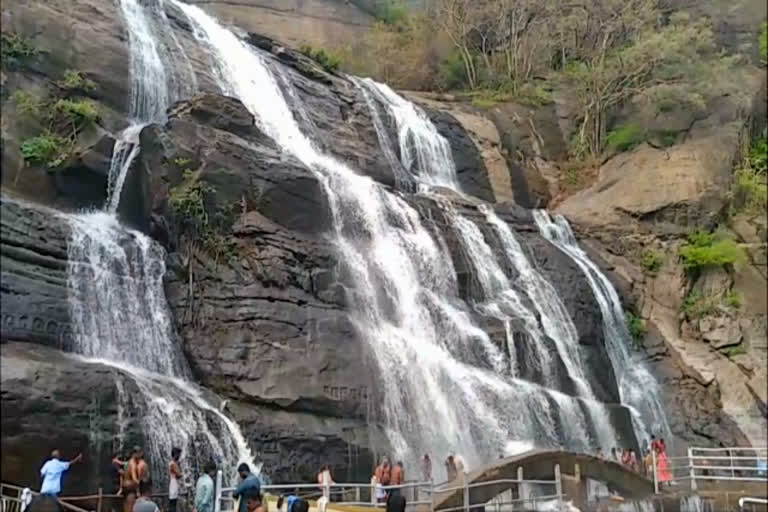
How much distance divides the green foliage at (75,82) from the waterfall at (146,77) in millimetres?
1428

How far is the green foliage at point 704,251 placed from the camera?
2868 cm

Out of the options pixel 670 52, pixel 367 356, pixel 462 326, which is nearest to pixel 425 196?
pixel 462 326

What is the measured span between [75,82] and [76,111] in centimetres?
153

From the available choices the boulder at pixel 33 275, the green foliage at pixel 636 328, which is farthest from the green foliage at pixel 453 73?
the boulder at pixel 33 275

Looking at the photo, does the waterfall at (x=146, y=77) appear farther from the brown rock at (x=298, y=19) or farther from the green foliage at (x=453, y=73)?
the green foliage at (x=453, y=73)

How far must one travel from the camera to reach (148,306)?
19.1 metres

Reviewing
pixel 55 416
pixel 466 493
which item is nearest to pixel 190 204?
pixel 55 416

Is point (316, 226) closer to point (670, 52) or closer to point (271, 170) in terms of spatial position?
point (271, 170)

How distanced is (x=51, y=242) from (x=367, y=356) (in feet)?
23.9

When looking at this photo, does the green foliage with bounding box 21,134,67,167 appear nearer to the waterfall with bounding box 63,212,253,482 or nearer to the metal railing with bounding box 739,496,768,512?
the waterfall with bounding box 63,212,253,482

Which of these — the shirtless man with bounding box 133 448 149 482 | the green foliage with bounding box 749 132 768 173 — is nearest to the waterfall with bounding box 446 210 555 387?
the green foliage with bounding box 749 132 768 173

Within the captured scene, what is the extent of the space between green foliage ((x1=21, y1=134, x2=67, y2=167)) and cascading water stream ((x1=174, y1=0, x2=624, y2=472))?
6.74 metres

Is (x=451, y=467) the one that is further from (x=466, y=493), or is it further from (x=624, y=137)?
(x=624, y=137)

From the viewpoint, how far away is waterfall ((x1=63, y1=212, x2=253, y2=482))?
1591cm
